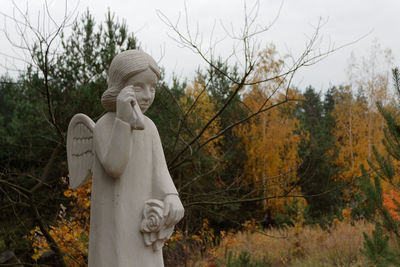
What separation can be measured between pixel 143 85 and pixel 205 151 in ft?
21.3

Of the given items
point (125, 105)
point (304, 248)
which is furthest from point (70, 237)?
point (304, 248)

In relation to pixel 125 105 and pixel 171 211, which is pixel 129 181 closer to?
pixel 171 211

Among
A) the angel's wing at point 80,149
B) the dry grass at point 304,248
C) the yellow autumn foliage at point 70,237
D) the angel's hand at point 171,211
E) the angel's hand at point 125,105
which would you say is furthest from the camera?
the dry grass at point 304,248

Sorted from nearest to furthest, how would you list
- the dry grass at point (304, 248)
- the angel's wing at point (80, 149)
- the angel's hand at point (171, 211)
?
the angel's hand at point (171, 211)
the angel's wing at point (80, 149)
the dry grass at point (304, 248)

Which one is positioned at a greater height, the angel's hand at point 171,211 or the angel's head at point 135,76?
the angel's head at point 135,76

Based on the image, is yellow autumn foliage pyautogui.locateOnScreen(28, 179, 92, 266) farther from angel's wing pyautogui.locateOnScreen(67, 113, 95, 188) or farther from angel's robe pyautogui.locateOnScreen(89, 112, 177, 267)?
angel's robe pyautogui.locateOnScreen(89, 112, 177, 267)

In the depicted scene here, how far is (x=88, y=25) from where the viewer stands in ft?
27.5

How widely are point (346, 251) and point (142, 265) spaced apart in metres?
6.48

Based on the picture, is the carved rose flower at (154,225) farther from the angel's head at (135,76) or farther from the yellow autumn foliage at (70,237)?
the yellow autumn foliage at (70,237)

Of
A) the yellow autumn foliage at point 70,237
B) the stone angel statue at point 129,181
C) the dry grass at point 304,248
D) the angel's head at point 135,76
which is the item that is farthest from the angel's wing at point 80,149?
the dry grass at point 304,248

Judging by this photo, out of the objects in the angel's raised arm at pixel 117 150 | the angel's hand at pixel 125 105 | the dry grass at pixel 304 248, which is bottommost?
the dry grass at pixel 304 248

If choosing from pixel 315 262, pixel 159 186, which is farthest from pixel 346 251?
pixel 159 186

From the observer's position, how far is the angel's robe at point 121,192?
2.20 meters

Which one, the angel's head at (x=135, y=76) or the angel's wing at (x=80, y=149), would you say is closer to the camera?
the angel's head at (x=135, y=76)
